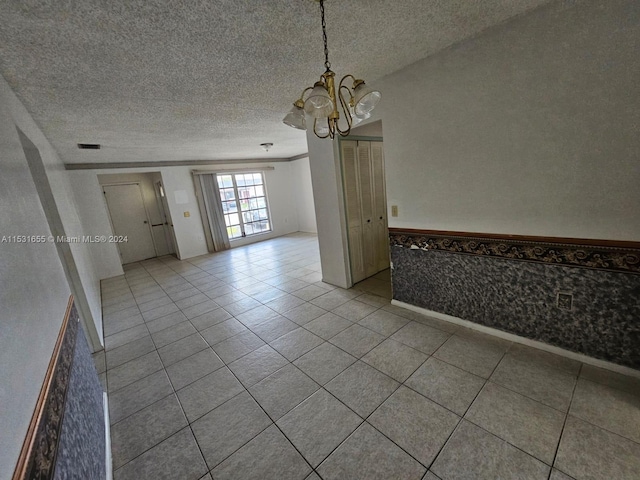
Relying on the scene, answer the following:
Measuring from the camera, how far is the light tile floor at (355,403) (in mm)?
1333

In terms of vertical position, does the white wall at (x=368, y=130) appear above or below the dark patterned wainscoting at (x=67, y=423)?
above

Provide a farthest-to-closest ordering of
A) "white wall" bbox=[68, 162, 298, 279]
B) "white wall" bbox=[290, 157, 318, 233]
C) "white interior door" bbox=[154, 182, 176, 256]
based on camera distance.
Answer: "white wall" bbox=[290, 157, 318, 233], "white interior door" bbox=[154, 182, 176, 256], "white wall" bbox=[68, 162, 298, 279]

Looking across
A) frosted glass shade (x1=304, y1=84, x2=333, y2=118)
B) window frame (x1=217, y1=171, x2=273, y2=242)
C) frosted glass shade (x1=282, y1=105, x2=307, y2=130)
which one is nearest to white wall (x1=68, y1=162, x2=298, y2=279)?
window frame (x1=217, y1=171, x2=273, y2=242)

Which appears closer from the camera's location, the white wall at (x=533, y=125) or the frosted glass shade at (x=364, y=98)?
the frosted glass shade at (x=364, y=98)

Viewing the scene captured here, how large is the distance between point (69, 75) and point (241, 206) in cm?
538

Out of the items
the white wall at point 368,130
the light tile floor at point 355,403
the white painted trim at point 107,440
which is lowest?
the light tile floor at point 355,403

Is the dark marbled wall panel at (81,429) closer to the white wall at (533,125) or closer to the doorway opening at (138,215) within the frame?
the white wall at (533,125)

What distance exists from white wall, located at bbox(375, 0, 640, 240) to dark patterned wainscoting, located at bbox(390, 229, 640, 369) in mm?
127

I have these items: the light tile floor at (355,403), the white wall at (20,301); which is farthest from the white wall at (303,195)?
the white wall at (20,301)

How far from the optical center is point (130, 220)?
620 cm

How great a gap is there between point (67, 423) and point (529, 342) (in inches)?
110

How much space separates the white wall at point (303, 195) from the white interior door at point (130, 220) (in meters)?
3.91

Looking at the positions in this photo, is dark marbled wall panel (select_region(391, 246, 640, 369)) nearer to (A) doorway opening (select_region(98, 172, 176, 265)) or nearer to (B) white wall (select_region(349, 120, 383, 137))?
(B) white wall (select_region(349, 120, 383, 137))

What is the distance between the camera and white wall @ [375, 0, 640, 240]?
58.6 inches
